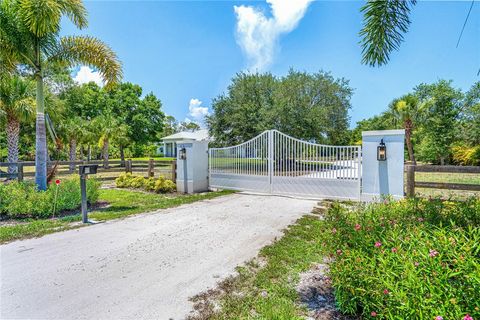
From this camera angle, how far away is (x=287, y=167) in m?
8.73

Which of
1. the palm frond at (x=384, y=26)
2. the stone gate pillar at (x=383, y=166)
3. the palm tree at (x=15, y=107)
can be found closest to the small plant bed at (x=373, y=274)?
the palm frond at (x=384, y=26)

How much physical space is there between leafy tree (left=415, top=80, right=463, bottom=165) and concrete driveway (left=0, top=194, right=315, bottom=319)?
23491 millimetres

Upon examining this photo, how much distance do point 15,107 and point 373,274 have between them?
1639 centimetres

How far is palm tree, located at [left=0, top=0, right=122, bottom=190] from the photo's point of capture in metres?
6.27

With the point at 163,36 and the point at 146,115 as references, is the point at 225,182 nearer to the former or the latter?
the point at 163,36

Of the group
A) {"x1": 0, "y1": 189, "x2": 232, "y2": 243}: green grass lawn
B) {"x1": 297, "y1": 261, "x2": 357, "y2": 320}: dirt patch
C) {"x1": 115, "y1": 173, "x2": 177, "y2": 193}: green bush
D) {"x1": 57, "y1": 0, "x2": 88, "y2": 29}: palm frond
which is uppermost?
{"x1": 57, "y1": 0, "x2": 88, "y2": 29}: palm frond

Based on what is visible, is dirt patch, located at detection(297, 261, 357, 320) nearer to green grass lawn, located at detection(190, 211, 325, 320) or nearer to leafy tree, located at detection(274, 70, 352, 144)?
green grass lawn, located at detection(190, 211, 325, 320)

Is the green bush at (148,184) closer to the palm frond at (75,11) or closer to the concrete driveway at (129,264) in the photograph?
the concrete driveway at (129,264)

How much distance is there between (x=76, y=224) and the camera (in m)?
5.69

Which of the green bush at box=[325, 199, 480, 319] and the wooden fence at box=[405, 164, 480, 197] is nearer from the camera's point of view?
the green bush at box=[325, 199, 480, 319]

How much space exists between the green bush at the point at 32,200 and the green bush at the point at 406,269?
6555mm

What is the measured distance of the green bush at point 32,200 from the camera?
6223mm

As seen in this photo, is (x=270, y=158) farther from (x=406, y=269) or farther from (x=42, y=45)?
(x=42, y=45)

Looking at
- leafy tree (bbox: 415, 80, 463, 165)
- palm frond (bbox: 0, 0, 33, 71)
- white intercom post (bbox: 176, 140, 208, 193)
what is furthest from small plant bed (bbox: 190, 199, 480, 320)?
leafy tree (bbox: 415, 80, 463, 165)
